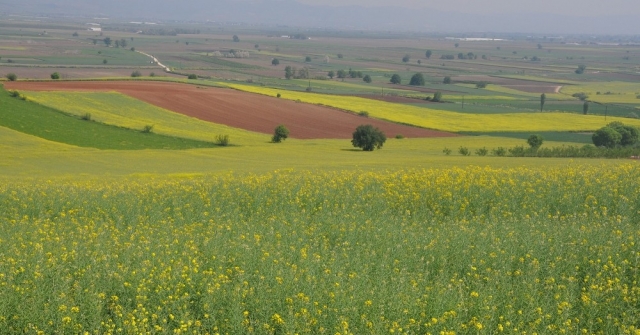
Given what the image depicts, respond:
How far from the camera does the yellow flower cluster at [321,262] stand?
1209cm

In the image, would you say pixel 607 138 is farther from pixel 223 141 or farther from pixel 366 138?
pixel 223 141

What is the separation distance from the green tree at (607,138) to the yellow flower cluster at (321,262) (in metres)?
43.3

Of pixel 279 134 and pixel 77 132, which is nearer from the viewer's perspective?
pixel 77 132

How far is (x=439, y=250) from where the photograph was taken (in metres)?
16.1

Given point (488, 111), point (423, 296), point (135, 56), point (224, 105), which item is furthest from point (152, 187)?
point (135, 56)

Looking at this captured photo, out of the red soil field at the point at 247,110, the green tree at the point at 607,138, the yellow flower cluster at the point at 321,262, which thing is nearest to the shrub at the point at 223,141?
the red soil field at the point at 247,110

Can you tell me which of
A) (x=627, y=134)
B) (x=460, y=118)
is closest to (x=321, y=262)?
(x=627, y=134)

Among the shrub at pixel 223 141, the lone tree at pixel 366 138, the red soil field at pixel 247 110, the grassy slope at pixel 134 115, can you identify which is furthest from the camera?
the red soil field at pixel 247 110

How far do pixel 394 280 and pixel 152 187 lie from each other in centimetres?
1378

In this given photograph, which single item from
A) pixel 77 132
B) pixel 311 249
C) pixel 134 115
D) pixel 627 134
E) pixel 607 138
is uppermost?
pixel 311 249

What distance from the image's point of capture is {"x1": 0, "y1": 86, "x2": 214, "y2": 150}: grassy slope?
2158 inches

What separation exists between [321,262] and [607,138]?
55.1 m

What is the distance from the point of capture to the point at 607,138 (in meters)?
64.5

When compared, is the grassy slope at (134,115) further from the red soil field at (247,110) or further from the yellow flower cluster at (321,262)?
the yellow flower cluster at (321,262)
